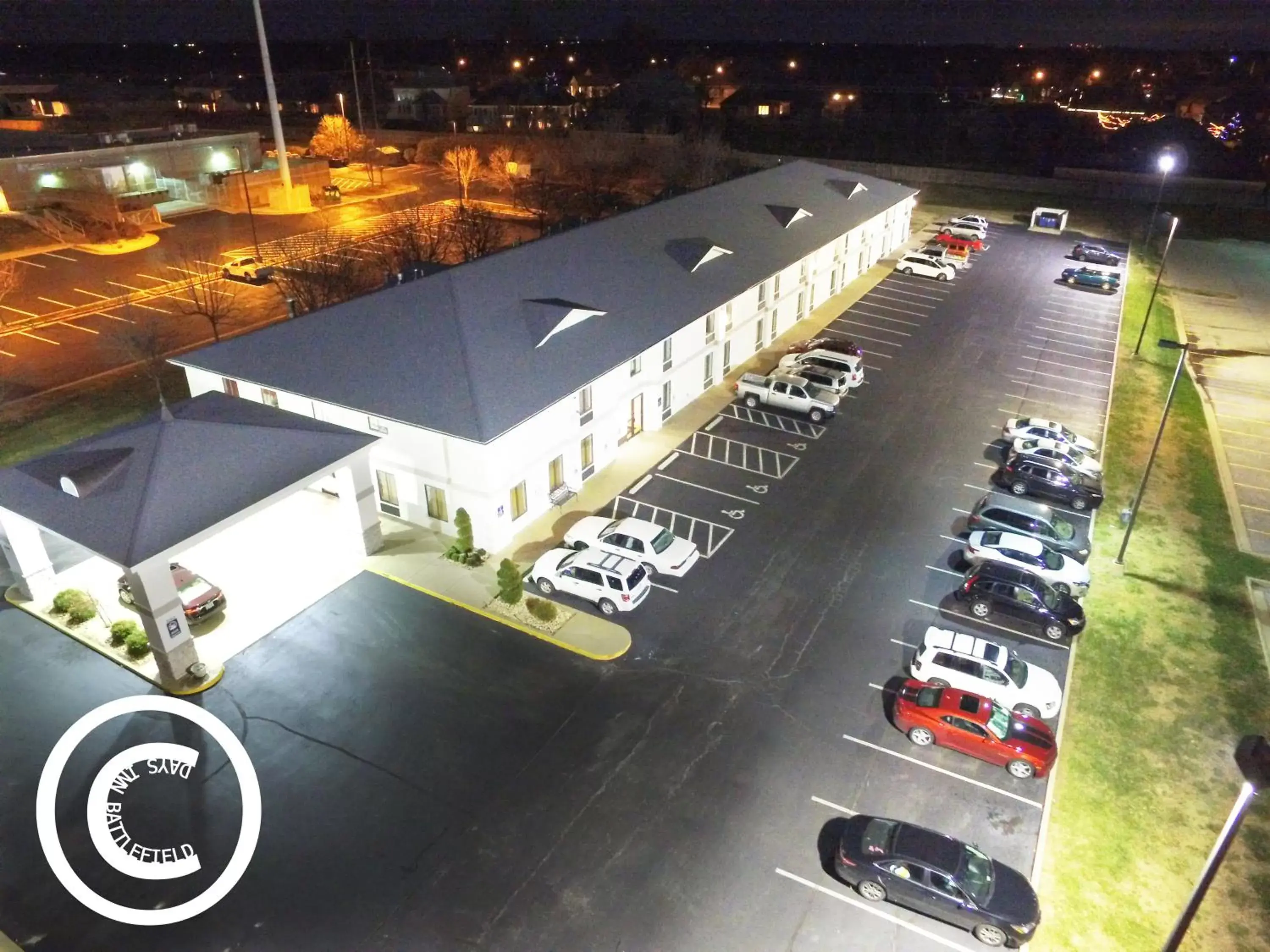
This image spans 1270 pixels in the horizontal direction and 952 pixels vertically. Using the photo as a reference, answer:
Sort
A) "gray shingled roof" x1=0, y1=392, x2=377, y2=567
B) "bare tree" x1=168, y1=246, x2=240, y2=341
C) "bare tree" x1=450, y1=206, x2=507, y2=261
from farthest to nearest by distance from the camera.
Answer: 1. "bare tree" x1=450, y1=206, x2=507, y2=261
2. "bare tree" x1=168, y1=246, x2=240, y2=341
3. "gray shingled roof" x1=0, y1=392, x2=377, y2=567

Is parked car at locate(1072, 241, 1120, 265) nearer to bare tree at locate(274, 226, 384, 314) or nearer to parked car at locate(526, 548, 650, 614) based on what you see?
bare tree at locate(274, 226, 384, 314)

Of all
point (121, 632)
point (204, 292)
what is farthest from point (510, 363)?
point (204, 292)

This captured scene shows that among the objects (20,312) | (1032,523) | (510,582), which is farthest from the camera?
(20,312)

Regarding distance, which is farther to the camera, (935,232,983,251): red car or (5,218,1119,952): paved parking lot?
(935,232,983,251): red car

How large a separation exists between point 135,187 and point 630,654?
77.7m

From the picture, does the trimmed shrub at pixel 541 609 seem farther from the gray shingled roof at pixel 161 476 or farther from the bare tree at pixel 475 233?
the bare tree at pixel 475 233

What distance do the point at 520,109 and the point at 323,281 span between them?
8907 centimetres

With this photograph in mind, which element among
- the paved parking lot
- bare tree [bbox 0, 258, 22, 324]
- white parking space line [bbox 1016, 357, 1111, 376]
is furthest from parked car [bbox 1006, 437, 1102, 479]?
bare tree [bbox 0, 258, 22, 324]

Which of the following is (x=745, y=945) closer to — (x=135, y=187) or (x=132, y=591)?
(x=132, y=591)

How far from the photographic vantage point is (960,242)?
205 ft

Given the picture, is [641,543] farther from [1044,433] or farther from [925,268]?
[925,268]

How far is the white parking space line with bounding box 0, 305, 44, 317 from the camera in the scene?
49438 millimetres

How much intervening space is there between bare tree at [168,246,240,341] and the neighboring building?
596 inches

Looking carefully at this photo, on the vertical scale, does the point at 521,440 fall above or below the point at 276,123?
below
